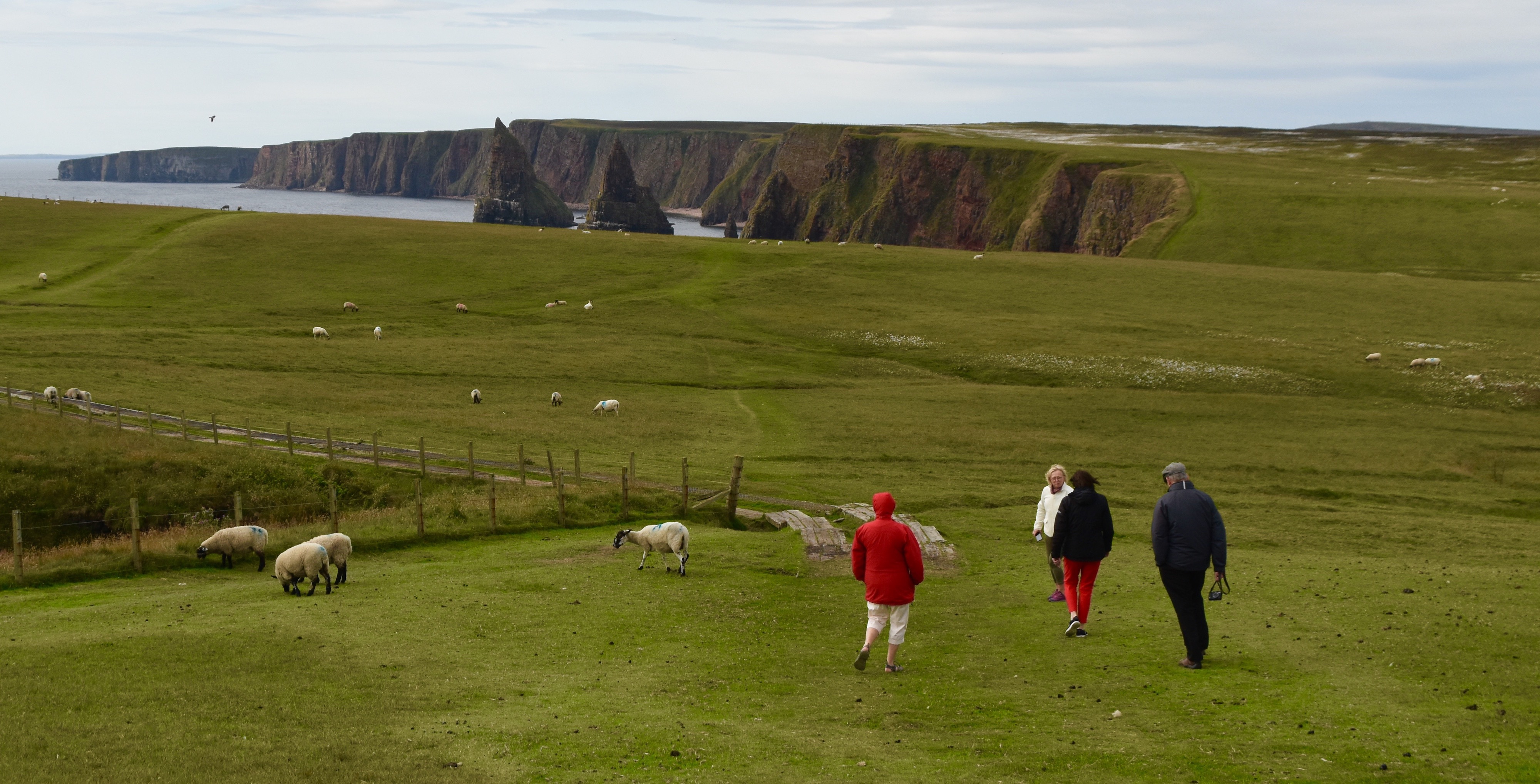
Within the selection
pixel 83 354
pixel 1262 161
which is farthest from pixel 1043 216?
pixel 83 354

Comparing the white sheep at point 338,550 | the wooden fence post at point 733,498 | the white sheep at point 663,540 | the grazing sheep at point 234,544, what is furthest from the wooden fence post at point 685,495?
the grazing sheep at point 234,544

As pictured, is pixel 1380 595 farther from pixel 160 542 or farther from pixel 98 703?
pixel 160 542

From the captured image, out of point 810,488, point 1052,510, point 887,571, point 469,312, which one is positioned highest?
point 469,312

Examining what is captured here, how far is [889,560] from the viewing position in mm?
17312

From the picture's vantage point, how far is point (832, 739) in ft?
47.1

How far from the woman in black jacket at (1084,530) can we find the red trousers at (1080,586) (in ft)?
0.05

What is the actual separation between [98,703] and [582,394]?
4495cm

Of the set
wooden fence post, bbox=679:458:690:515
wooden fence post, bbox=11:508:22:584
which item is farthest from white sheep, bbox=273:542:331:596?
wooden fence post, bbox=679:458:690:515

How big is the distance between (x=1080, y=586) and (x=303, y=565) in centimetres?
1622

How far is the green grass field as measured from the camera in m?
14.2

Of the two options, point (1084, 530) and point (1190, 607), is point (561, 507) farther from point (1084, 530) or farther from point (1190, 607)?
point (1190, 607)

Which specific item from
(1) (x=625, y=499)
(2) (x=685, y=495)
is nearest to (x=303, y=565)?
(1) (x=625, y=499)

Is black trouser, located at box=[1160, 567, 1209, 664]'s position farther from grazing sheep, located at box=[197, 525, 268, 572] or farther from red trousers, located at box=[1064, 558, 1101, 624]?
grazing sheep, located at box=[197, 525, 268, 572]

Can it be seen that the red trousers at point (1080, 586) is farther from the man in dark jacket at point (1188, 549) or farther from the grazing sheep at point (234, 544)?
the grazing sheep at point (234, 544)
